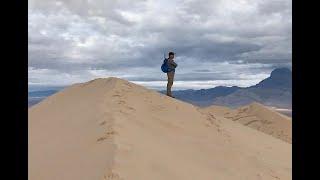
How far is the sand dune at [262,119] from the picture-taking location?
18234 mm

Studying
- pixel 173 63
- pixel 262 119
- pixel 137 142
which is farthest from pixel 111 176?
pixel 262 119

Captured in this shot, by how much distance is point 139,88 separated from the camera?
10.7 m

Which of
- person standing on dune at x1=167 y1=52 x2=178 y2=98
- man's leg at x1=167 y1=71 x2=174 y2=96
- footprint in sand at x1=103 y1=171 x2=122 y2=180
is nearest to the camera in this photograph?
footprint in sand at x1=103 y1=171 x2=122 y2=180

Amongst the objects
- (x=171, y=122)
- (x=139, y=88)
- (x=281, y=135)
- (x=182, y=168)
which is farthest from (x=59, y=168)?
(x=281, y=135)

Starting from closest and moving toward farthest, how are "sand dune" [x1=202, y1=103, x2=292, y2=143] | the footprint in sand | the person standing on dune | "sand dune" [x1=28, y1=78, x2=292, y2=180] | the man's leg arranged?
the footprint in sand, "sand dune" [x1=28, y1=78, x2=292, y2=180], the person standing on dune, the man's leg, "sand dune" [x1=202, y1=103, x2=292, y2=143]

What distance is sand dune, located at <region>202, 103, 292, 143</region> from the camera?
18234 millimetres

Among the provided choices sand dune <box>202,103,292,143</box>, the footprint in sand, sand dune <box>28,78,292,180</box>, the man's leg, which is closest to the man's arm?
the man's leg

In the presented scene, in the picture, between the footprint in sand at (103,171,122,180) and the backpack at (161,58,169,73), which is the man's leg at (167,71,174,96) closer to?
the backpack at (161,58,169,73)

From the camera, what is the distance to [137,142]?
6.70 m

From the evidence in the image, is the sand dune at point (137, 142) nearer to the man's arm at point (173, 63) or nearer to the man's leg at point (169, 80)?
the man's leg at point (169, 80)

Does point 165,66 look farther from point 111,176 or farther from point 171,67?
point 111,176

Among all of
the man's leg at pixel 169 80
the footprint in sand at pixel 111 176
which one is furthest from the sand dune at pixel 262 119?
the footprint in sand at pixel 111 176

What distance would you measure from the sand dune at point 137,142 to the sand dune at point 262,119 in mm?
7214

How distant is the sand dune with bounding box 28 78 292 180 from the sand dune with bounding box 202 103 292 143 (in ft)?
23.7
